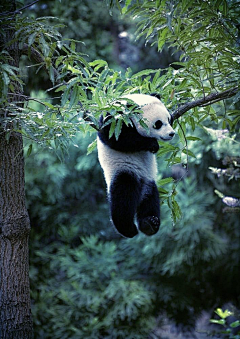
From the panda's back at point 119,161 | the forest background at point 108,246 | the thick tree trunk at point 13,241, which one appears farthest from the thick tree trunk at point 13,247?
the forest background at point 108,246

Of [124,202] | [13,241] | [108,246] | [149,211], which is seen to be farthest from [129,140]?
[108,246]

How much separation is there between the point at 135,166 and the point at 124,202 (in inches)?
7.7

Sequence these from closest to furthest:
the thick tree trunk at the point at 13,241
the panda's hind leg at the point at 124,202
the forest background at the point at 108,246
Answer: the thick tree trunk at the point at 13,241 < the panda's hind leg at the point at 124,202 < the forest background at the point at 108,246

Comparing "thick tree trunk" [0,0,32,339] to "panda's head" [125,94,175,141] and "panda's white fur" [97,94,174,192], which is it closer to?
"panda's white fur" [97,94,174,192]

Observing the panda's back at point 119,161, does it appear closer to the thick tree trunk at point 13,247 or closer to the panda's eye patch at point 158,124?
the panda's eye patch at point 158,124

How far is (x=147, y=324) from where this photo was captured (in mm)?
4242

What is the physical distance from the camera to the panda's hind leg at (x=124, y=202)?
1774 millimetres

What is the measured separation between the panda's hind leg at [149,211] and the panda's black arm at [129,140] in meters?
0.27

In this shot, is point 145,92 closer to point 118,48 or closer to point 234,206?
point 234,206

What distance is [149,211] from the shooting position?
192 centimetres

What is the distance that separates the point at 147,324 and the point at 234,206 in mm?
2473

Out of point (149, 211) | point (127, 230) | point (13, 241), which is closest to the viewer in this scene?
point (13, 241)

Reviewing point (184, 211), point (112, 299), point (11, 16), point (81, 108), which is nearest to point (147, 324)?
point (112, 299)

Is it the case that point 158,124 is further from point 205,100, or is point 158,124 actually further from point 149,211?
point 149,211
